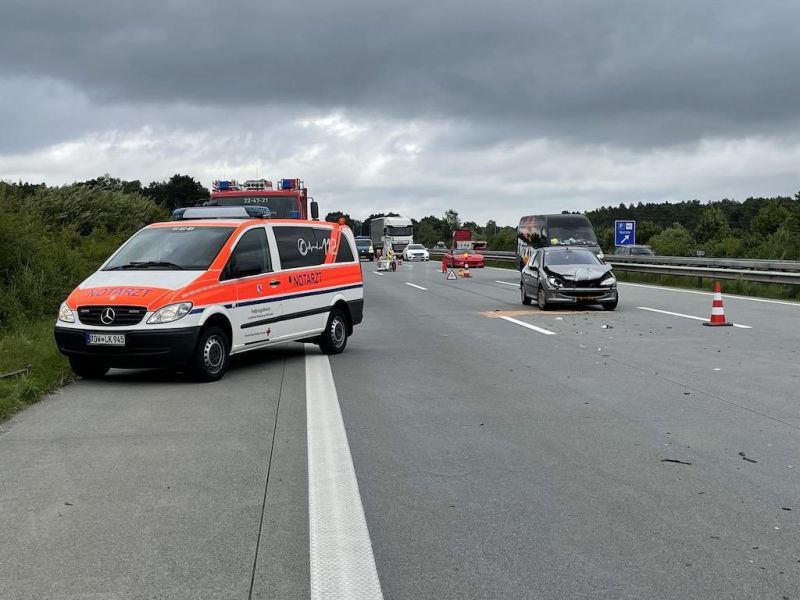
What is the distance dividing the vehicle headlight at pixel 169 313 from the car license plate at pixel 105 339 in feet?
1.17

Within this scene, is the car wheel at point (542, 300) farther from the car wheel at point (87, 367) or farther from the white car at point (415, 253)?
the white car at point (415, 253)

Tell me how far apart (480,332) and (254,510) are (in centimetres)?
1092

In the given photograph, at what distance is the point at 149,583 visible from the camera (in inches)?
159

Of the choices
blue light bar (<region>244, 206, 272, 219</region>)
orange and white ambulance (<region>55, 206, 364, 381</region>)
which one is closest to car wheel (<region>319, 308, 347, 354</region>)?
orange and white ambulance (<region>55, 206, 364, 381</region>)

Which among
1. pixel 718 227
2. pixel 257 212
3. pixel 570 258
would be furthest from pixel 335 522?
pixel 718 227

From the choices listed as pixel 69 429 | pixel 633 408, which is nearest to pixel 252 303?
pixel 69 429

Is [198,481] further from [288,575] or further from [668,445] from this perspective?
[668,445]

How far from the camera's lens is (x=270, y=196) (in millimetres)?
22141

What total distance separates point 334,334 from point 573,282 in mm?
8817

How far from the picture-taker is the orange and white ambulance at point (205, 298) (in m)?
9.84

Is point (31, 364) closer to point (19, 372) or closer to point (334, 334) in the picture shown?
point (19, 372)

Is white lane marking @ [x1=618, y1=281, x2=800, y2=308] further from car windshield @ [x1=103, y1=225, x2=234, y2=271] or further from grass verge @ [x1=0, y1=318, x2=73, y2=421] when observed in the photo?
Answer: grass verge @ [x1=0, y1=318, x2=73, y2=421]

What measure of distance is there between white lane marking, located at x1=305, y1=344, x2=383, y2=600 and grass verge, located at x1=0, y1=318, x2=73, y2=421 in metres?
2.88

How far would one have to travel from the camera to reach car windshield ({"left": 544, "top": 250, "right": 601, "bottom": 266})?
2130cm
